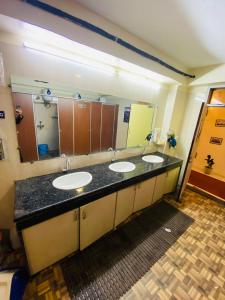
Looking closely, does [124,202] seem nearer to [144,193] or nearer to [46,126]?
[144,193]

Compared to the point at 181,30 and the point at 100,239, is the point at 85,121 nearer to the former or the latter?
the point at 181,30

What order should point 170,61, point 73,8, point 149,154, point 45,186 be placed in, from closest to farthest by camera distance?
point 73,8 → point 45,186 → point 170,61 → point 149,154

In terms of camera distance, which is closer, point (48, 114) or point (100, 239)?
point (48, 114)

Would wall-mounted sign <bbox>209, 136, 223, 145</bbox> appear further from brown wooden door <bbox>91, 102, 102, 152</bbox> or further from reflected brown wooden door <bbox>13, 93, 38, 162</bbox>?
reflected brown wooden door <bbox>13, 93, 38, 162</bbox>

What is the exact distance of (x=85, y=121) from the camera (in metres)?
1.71

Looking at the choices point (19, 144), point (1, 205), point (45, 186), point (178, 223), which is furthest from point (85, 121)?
point (178, 223)

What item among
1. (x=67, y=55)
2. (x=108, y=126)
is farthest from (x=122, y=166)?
(x=67, y=55)

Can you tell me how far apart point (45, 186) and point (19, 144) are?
1.56 feet

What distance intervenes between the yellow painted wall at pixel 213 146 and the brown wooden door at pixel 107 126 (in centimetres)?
285

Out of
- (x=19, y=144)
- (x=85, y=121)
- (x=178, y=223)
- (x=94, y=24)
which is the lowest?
(x=178, y=223)

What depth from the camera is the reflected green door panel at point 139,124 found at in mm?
2240

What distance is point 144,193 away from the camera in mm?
2047

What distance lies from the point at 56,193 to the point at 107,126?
3.60ft

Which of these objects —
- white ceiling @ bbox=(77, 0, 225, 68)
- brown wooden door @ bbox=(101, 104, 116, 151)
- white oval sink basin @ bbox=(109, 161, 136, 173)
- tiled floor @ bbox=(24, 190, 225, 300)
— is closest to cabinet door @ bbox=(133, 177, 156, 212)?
white oval sink basin @ bbox=(109, 161, 136, 173)
